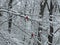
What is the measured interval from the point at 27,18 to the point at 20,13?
0.22 metres

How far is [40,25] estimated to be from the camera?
3.41 m

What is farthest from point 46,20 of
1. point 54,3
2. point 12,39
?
point 54,3

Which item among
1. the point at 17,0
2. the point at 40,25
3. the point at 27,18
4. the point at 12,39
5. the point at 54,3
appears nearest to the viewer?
the point at 27,18

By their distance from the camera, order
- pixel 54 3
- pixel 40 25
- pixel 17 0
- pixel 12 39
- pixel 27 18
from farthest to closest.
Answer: pixel 17 0
pixel 54 3
pixel 12 39
pixel 40 25
pixel 27 18

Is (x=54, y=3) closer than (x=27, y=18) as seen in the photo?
No

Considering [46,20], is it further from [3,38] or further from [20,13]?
[3,38]

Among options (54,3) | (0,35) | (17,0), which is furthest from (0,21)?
(17,0)

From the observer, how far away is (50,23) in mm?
3547

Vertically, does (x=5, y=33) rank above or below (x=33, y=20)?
below

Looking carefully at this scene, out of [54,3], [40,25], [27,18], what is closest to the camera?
[27,18]

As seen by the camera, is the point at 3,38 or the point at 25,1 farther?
the point at 25,1

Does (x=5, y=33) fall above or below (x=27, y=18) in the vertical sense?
below

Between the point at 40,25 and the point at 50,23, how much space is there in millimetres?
220

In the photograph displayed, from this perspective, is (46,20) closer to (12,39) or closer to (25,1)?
(12,39)
